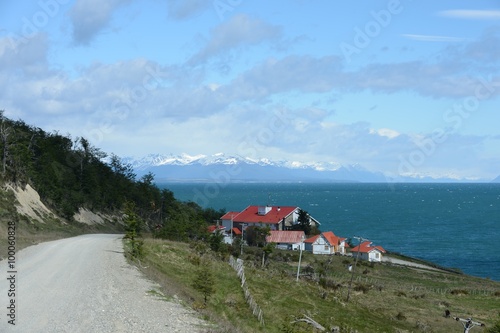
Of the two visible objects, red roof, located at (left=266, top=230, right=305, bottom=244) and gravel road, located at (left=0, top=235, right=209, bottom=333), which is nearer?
Result: gravel road, located at (left=0, top=235, right=209, bottom=333)

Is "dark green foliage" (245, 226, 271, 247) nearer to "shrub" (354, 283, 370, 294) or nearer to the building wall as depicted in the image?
the building wall

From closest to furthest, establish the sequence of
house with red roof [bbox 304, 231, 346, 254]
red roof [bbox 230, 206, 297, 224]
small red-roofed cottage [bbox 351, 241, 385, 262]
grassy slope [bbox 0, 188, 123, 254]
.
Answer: grassy slope [bbox 0, 188, 123, 254] → small red-roofed cottage [bbox 351, 241, 385, 262] → house with red roof [bbox 304, 231, 346, 254] → red roof [bbox 230, 206, 297, 224]

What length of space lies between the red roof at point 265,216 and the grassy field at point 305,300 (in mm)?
Answer: 50105

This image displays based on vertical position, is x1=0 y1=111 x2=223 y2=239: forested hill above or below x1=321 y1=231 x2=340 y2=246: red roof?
above

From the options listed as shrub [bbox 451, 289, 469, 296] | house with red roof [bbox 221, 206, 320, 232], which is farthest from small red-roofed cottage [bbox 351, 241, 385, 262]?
shrub [bbox 451, 289, 469, 296]

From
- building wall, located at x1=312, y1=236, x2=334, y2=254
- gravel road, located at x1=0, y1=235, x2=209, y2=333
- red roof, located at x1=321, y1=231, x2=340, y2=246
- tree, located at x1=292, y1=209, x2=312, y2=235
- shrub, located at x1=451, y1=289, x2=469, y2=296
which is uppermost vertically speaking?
gravel road, located at x1=0, y1=235, x2=209, y2=333

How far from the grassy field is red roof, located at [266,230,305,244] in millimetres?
36889

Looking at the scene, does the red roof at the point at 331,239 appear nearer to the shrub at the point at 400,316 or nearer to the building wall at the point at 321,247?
the building wall at the point at 321,247

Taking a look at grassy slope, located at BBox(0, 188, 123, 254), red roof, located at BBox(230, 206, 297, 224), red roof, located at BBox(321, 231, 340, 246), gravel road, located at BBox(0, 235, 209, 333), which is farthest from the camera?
red roof, located at BBox(230, 206, 297, 224)

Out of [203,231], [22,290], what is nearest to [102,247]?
[22,290]

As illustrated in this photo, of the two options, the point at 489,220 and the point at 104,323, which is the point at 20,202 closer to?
the point at 104,323

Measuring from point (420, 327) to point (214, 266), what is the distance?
15606 mm

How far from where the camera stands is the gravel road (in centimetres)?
1773

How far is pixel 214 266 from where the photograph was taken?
133 feet
